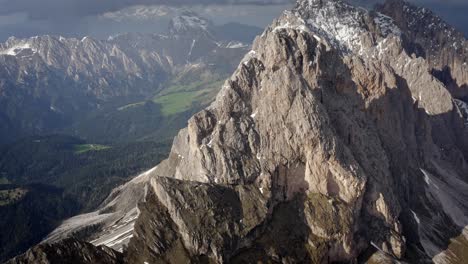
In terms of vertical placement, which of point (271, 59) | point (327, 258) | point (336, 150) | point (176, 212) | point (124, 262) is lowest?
point (327, 258)

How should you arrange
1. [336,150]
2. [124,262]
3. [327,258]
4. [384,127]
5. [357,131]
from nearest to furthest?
[124,262] < [327,258] < [336,150] < [357,131] < [384,127]

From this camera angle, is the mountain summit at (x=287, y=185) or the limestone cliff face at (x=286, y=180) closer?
the mountain summit at (x=287, y=185)

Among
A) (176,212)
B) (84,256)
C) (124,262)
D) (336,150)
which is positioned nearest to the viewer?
(84,256)

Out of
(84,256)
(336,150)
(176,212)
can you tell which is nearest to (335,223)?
(336,150)

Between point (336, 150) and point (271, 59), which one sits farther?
point (271, 59)

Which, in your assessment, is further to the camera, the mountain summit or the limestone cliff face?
the limestone cliff face

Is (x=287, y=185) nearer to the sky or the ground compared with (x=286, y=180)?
nearer to the ground

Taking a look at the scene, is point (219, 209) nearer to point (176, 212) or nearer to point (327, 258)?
point (176, 212)

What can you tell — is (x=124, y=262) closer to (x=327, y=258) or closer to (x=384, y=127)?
(x=327, y=258)

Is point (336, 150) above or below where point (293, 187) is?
above

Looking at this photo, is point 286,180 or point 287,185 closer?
point 287,185

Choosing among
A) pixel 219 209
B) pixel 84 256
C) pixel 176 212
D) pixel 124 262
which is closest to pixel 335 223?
pixel 219 209
